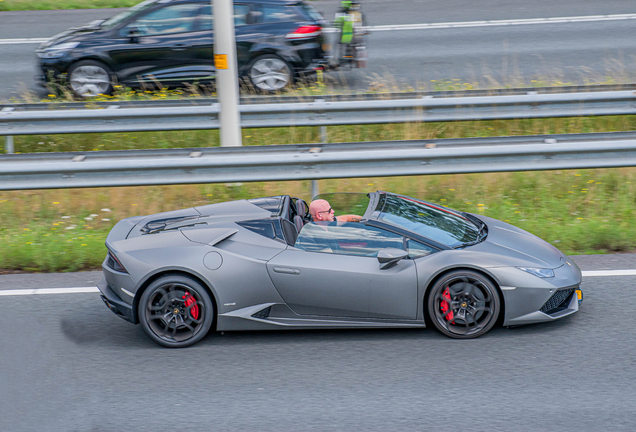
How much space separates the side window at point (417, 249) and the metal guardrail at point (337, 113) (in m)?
4.24

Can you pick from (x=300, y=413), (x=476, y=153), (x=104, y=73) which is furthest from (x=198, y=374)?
(x=104, y=73)

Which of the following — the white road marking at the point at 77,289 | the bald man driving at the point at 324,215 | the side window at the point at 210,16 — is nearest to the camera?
the bald man driving at the point at 324,215

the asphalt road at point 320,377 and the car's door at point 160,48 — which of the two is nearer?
the asphalt road at point 320,377

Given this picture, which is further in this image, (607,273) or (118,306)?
(607,273)

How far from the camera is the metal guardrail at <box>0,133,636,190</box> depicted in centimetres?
750

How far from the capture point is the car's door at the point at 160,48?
1157 cm

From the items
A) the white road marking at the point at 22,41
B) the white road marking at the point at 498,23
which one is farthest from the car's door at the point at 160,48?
the white road marking at the point at 498,23

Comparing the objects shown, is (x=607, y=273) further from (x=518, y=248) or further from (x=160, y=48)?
(x=160, y=48)

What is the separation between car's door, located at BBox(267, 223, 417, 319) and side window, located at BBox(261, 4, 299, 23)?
7.38 metres

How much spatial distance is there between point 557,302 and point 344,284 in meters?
1.65

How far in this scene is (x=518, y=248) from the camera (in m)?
5.65

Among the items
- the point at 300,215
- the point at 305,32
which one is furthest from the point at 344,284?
the point at 305,32

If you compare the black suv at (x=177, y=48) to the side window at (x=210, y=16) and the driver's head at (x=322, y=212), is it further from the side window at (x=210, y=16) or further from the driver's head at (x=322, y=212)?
the driver's head at (x=322, y=212)

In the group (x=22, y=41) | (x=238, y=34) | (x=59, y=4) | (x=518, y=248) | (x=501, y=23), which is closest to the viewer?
(x=518, y=248)
